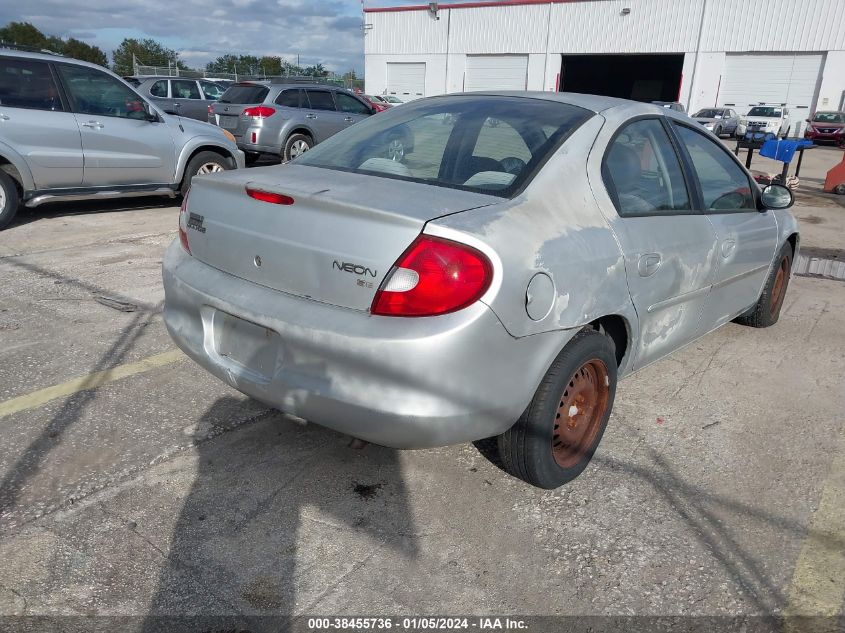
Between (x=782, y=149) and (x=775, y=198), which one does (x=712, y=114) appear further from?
(x=775, y=198)

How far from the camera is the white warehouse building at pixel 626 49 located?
3216 centimetres

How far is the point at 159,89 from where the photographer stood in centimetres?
1586

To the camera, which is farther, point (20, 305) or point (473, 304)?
point (20, 305)

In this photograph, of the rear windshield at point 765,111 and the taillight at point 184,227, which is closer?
the taillight at point 184,227

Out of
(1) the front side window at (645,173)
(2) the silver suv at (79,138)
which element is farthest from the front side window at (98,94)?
(1) the front side window at (645,173)

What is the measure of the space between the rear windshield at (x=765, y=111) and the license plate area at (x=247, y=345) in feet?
109

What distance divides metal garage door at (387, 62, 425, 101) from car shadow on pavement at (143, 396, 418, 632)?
4141 cm

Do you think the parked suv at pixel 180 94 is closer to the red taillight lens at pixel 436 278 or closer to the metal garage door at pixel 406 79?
the red taillight lens at pixel 436 278

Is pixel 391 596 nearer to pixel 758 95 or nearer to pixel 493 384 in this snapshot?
pixel 493 384

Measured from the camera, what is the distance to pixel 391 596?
2.30 meters

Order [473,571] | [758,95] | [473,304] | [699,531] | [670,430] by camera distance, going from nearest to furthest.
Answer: [473,304]
[473,571]
[699,531]
[670,430]
[758,95]

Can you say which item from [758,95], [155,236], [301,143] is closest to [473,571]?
[155,236]

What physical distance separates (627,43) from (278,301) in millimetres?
38319

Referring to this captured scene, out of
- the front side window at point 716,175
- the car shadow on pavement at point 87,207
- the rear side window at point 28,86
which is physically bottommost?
the car shadow on pavement at point 87,207
